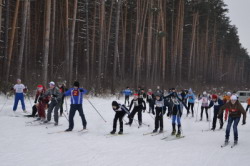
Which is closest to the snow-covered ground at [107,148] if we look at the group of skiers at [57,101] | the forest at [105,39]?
the group of skiers at [57,101]

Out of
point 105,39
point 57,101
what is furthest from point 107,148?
point 105,39

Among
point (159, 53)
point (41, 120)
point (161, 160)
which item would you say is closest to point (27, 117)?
point (41, 120)

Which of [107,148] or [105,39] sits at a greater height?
[105,39]

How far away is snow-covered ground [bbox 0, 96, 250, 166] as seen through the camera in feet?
22.8

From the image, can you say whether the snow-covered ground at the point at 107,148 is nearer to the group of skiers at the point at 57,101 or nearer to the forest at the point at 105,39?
the group of skiers at the point at 57,101

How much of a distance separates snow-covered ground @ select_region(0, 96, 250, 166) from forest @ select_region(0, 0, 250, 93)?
958 cm

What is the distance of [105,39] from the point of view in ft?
120

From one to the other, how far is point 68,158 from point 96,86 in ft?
55.3

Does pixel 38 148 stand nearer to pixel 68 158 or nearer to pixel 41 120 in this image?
pixel 68 158

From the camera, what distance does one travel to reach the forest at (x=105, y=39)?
22469mm

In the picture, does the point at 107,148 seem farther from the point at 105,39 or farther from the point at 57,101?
the point at 105,39

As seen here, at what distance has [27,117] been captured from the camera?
532 inches

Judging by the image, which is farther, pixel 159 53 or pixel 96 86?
pixel 159 53

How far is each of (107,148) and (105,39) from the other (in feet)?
96.1
